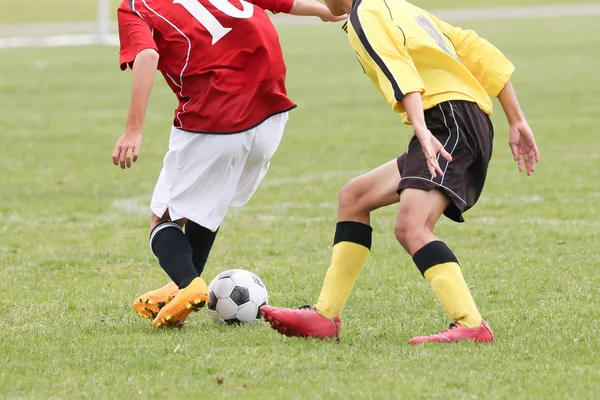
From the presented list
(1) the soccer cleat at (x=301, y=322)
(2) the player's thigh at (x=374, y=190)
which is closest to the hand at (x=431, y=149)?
(2) the player's thigh at (x=374, y=190)

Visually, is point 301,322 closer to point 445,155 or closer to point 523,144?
point 445,155

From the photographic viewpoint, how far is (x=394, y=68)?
443 cm

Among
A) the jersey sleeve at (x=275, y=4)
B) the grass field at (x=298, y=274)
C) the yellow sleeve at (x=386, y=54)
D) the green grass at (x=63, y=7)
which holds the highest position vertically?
the yellow sleeve at (x=386, y=54)

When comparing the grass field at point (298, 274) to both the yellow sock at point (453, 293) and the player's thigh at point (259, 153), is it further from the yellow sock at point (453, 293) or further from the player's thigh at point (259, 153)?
the player's thigh at point (259, 153)

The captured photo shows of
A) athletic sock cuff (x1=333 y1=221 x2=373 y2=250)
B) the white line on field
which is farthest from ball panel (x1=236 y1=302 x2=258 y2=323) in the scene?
the white line on field

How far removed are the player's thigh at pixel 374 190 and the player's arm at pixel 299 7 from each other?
1006 mm

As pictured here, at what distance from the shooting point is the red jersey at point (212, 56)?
520 cm

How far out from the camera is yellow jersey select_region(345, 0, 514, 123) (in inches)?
175

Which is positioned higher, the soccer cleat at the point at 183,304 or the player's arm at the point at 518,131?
the player's arm at the point at 518,131

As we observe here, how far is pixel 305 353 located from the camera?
452 cm

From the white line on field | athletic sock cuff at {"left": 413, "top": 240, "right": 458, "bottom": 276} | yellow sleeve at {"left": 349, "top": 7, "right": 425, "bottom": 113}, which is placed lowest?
the white line on field

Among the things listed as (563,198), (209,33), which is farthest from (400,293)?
(563,198)

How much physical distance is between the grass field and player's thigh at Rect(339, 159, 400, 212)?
23.8 inches

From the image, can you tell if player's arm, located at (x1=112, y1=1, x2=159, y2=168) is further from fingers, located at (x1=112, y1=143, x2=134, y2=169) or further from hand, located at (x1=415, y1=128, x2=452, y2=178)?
hand, located at (x1=415, y1=128, x2=452, y2=178)
